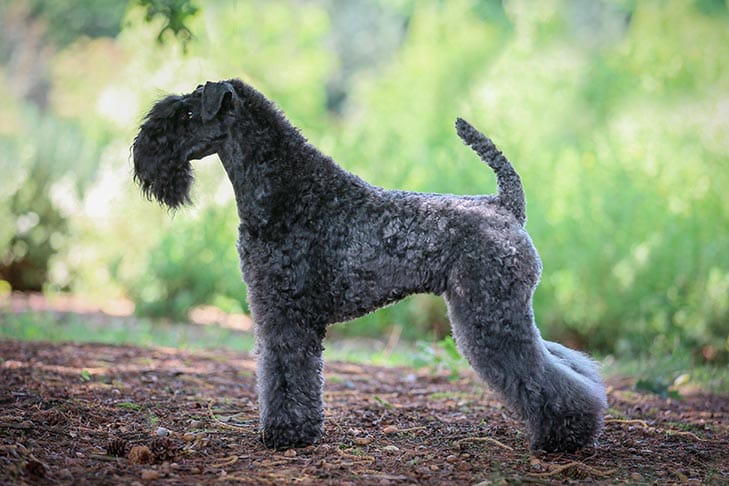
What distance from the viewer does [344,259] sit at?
4.07 metres

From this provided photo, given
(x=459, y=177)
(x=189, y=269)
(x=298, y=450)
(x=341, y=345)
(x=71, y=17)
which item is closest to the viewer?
(x=298, y=450)

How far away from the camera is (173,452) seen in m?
3.81

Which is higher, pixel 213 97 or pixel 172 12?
pixel 172 12

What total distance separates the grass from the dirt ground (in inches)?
14.9

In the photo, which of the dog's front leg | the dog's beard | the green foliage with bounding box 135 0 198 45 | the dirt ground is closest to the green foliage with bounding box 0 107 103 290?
the dirt ground

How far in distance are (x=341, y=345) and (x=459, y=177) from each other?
8.00ft

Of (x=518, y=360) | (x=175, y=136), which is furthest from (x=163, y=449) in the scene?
(x=518, y=360)

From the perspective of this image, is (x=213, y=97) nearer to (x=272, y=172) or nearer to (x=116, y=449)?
(x=272, y=172)

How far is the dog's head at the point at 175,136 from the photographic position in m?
4.22

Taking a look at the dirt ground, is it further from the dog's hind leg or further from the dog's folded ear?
the dog's folded ear

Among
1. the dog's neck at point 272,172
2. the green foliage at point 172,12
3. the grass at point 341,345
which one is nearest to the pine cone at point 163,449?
the dog's neck at point 272,172

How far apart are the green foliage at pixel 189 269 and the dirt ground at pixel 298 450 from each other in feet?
11.0

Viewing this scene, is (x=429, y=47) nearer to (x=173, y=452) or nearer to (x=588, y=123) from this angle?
(x=588, y=123)

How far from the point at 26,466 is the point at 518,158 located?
749cm
